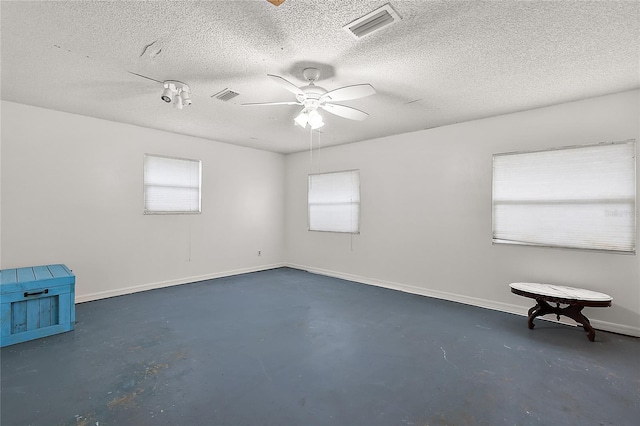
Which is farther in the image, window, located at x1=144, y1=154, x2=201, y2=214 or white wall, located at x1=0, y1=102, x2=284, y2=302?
window, located at x1=144, y1=154, x2=201, y2=214

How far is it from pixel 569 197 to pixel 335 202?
3.67 m

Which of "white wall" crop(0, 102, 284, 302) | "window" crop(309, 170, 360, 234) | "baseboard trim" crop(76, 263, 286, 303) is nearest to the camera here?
"white wall" crop(0, 102, 284, 302)

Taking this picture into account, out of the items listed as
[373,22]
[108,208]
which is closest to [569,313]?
[373,22]

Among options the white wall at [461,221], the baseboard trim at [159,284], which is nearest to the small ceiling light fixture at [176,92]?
the baseboard trim at [159,284]

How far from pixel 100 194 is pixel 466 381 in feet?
16.9

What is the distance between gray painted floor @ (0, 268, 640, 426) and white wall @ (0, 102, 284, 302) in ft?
3.02

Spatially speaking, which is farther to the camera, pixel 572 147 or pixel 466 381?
pixel 572 147

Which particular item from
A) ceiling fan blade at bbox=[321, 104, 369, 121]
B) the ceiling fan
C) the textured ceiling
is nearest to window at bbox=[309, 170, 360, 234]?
the textured ceiling

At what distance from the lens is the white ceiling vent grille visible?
1998 millimetres

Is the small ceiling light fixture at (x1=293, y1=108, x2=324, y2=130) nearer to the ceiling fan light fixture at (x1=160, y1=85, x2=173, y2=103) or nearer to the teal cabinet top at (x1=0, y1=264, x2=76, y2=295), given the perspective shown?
the ceiling fan light fixture at (x1=160, y1=85, x2=173, y2=103)

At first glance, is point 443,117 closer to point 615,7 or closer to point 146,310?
point 615,7

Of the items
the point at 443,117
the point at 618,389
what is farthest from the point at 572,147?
the point at 618,389

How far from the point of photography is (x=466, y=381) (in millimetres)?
2316

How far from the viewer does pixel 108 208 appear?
4535mm
